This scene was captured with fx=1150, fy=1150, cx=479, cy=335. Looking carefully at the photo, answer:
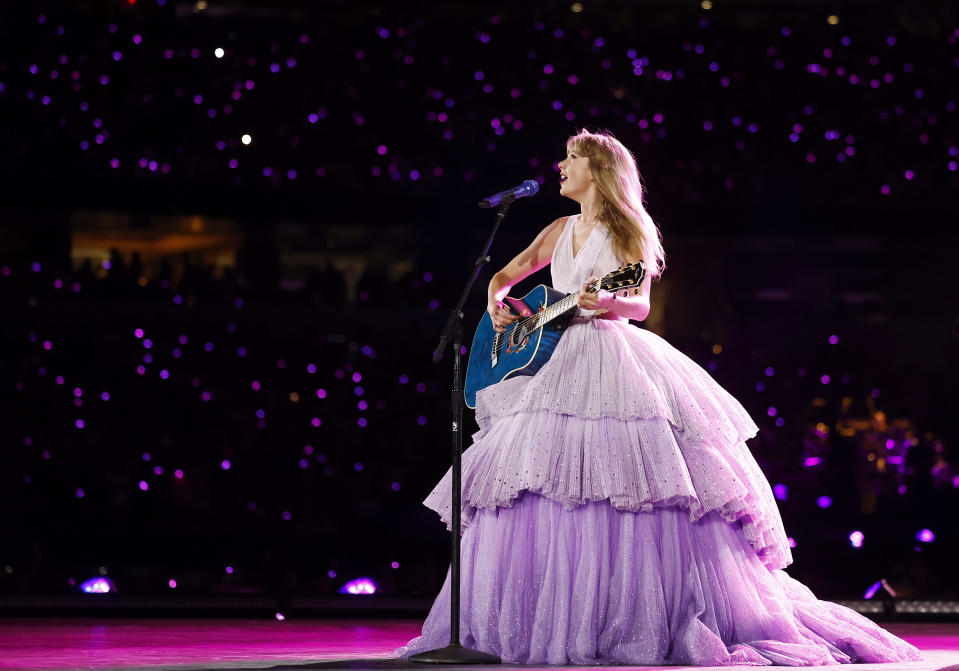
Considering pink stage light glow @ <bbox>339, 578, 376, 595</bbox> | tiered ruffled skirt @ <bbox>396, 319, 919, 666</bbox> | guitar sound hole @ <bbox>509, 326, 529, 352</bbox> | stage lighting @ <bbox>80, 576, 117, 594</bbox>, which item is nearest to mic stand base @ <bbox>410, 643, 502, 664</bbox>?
tiered ruffled skirt @ <bbox>396, 319, 919, 666</bbox>

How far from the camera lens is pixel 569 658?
311cm

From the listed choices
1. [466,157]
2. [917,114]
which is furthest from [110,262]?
[917,114]

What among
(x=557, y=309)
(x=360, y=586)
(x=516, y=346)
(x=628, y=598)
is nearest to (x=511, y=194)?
(x=557, y=309)

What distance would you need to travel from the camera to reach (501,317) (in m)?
3.53

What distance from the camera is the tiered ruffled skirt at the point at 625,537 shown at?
315cm

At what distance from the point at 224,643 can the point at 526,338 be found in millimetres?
1662

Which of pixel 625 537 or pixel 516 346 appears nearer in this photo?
pixel 625 537

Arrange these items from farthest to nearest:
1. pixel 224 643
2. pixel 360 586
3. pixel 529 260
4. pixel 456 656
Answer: pixel 360 586 < pixel 224 643 < pixel 529 260 < pixel 456 656

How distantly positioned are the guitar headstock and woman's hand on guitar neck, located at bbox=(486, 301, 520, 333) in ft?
1.32

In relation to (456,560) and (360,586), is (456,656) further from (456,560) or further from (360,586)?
(360,586)

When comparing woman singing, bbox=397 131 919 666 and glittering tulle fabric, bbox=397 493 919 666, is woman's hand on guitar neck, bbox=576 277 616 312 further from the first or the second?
glittering tulle fabric, bbox=397 493 919 666

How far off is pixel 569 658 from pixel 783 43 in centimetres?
598

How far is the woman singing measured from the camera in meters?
3.15

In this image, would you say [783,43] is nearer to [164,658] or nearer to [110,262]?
[110,262]
